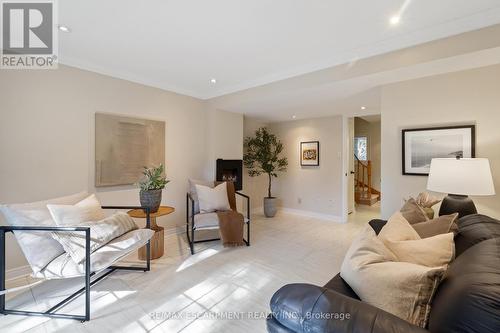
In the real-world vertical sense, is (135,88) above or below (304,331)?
above

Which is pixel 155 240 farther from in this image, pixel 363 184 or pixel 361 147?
pixel 361 147

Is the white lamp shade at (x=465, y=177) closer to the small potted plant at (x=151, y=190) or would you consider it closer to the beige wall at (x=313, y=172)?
the beige wall at (x=313, y=172)

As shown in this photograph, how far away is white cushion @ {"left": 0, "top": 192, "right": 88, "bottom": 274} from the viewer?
179cm

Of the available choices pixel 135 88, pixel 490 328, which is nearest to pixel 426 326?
pixel 490 328

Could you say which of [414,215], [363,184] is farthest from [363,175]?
[414,215]

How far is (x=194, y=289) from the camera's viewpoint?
2.20 meters

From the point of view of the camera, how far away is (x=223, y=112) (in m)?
4.22

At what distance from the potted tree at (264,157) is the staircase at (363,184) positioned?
8.96ft

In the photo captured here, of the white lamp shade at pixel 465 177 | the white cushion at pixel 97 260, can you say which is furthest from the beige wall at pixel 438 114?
the white cushion at pixel 97 260

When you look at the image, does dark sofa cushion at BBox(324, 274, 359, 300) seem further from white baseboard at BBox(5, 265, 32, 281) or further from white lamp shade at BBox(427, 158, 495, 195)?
white baseboard at BBox(5, 265, 32, 281)

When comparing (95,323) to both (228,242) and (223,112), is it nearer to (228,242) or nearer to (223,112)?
(228,242)

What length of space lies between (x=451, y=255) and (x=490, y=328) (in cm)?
58

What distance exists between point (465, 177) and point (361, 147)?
5.86 meters

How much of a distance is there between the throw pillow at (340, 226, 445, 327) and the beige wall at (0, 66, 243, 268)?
3090 millimetres
